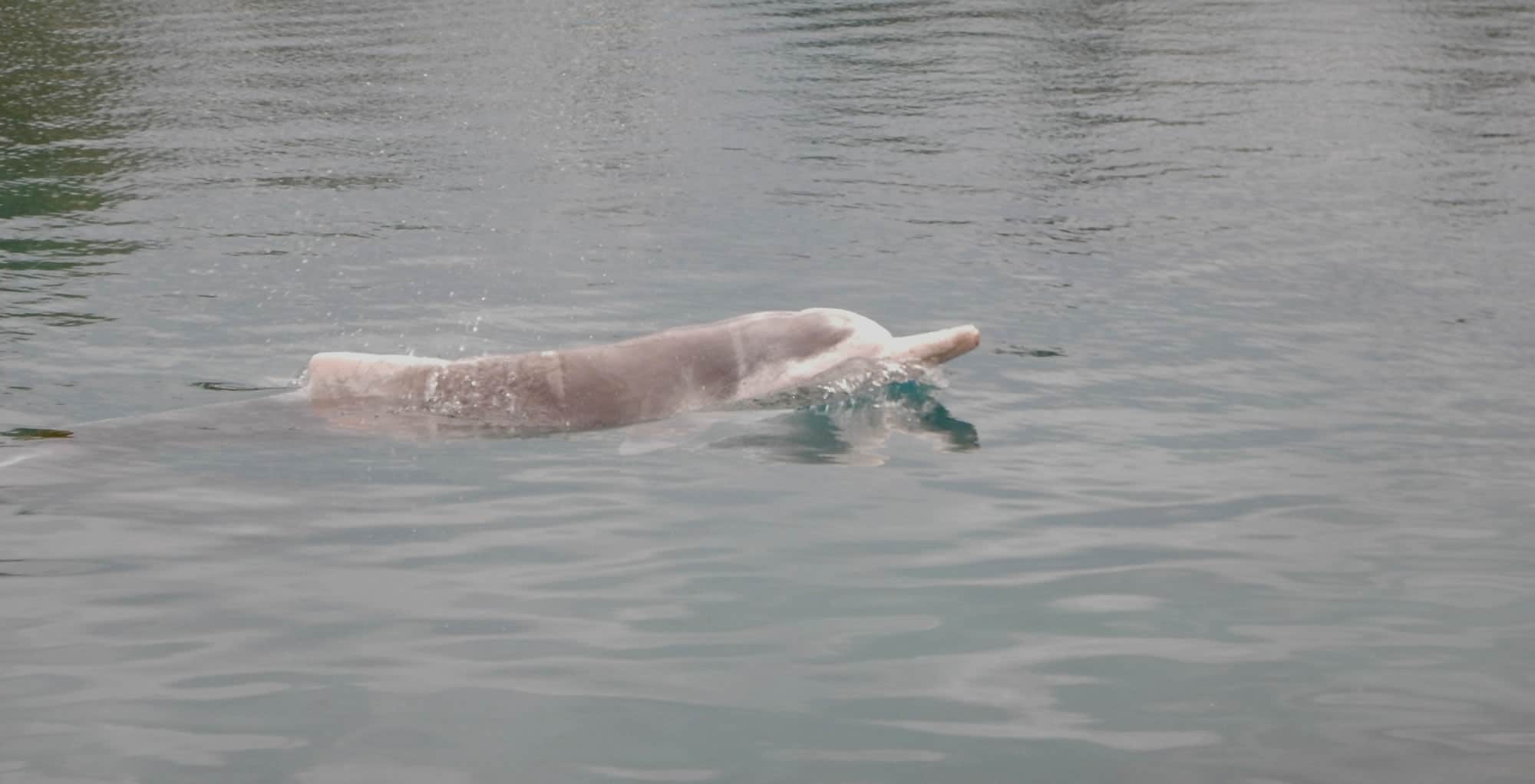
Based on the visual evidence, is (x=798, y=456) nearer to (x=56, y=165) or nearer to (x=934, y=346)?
(x=934, y=346)

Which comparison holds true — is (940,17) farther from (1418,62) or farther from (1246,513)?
(1246,513)

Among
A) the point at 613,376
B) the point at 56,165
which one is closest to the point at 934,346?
the point at 613,376

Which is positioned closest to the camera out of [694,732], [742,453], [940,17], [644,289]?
[694,732]

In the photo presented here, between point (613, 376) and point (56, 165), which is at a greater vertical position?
point (56, 165)

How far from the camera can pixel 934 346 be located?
1165 centimetres

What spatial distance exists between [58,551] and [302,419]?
6.80 ft

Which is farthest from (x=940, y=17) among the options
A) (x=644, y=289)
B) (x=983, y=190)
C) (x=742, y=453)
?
(x=742, y=453)

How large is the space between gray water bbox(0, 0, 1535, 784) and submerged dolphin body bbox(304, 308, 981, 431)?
0.27 metres

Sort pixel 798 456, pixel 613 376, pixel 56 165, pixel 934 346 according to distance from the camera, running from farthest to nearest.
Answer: pixel 56 165 → pixel 934 346 → pixel 613 376 → pixel 798 456

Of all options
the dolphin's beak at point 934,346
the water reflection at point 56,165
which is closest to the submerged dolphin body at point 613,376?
the dolphin's beak at point 934,346

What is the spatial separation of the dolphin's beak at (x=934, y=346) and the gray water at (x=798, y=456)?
0.34 meters

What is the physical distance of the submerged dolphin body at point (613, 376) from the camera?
1097 centimetres

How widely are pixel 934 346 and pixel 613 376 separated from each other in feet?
7.00

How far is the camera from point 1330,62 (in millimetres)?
25828
